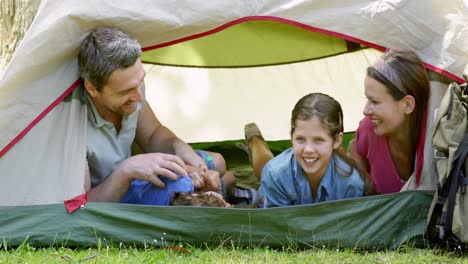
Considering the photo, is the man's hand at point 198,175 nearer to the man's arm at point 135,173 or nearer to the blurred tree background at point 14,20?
the man's arm at point 135,173

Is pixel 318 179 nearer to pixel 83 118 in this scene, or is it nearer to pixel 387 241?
pixel 387 241

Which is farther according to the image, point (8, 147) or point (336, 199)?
point (336, 199)

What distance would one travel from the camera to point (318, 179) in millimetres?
3082

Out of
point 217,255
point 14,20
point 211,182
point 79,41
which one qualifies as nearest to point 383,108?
point 211,182

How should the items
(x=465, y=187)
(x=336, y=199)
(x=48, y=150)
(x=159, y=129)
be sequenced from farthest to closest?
(x=159, y=129), (x=336, y=199), (x=48, y=150), (x=465, y=187)

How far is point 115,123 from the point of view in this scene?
3.11 meters

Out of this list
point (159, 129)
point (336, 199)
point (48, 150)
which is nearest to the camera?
point (48, 150)

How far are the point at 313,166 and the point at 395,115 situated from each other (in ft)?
1.21

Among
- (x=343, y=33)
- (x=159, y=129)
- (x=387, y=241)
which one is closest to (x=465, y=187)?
(x=387, y=241)

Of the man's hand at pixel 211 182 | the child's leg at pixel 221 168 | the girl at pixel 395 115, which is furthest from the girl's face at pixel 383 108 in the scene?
the child's leg at pixel 221 168

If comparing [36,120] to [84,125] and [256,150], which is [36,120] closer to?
[84,125]

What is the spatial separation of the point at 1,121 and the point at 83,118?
30cm

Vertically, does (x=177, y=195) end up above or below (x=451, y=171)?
below

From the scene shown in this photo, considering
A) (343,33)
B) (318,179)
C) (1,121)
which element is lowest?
(318,179)
